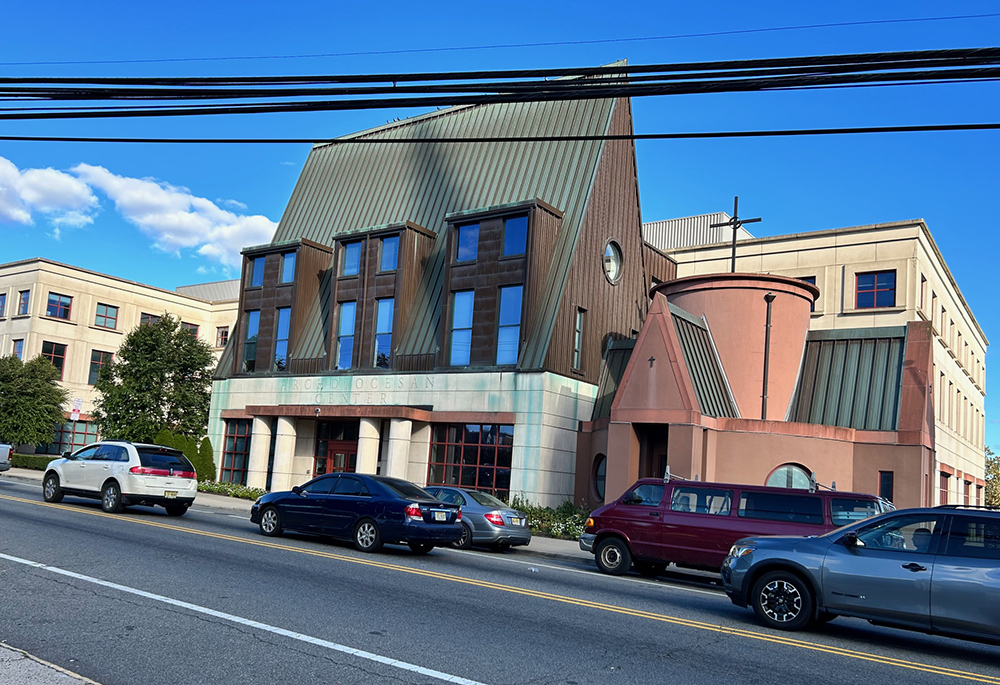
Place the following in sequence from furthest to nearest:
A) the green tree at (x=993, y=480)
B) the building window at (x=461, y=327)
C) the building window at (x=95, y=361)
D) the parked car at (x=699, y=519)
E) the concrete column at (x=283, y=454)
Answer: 1. the green tree at (x=993, y=480)
2. the building window at (x=95, y=361)
3. the concrete column at (x=283, y=454)
4. the building window at (x=461, y=327)
5. the parked car at (x=699, y=519)

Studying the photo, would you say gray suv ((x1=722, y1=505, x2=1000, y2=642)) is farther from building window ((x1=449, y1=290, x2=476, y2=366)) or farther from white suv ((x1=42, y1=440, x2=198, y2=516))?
building window ((x1=449, y1=290, x2=476, y2=366))

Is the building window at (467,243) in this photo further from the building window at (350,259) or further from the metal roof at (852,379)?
the metal roof at (852,379)

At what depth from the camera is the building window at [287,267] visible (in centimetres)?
3516

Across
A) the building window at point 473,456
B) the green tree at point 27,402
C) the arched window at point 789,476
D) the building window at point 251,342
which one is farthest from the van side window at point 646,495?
the green tree at point 27,402

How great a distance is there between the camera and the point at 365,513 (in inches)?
635

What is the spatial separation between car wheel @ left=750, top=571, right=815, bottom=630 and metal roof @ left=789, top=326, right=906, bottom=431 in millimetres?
16168

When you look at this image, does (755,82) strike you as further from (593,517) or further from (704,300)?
(704,300)

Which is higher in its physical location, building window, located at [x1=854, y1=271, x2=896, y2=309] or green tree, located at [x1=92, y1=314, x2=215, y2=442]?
building window, located at [x1=854, y1=271, x2=896, y2=309]

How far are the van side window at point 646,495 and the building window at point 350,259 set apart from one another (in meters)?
19.8

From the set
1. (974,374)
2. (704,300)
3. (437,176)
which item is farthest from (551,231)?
(974,374)

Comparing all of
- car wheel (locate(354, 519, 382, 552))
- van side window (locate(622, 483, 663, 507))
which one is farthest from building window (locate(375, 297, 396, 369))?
van side window (locate(622, 483, 663, 507))

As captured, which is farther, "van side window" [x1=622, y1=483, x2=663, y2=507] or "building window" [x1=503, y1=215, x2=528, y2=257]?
"building window" [x1=503, y1=215, x2=528, y2=257]

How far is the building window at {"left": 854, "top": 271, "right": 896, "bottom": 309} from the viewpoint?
3907cm

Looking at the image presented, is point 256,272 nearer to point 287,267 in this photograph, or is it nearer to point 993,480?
point 287,267
